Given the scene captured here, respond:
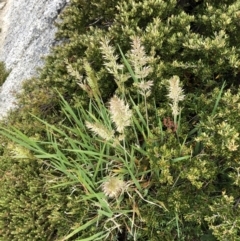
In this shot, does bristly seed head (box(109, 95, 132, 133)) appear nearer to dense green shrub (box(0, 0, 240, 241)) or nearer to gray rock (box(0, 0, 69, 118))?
dense green shrub (box(0, 0, 240, 241))

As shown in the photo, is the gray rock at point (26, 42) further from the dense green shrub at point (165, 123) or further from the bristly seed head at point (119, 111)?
the bristly seed head at point (119, 111)

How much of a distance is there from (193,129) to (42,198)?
161 cm

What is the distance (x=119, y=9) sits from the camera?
3799 millimetres

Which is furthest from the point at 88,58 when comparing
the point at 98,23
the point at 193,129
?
the point at 193,129

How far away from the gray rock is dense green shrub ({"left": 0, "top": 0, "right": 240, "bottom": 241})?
1330 mm

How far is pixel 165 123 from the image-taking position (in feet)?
10.2

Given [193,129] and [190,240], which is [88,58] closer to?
[193,129]

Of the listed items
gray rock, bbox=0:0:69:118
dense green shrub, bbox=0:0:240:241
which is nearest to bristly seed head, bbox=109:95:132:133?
dense green shrub, bbox=0:0:240:241

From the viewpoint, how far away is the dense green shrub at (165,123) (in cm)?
284

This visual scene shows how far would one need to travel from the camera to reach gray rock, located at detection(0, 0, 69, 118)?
6.48 meters

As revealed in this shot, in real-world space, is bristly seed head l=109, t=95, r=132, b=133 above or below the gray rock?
above

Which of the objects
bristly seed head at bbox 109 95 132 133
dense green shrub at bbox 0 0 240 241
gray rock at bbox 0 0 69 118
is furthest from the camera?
gray rock at bbox 0 0 69 118

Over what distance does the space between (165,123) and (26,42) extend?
5628 millimetres

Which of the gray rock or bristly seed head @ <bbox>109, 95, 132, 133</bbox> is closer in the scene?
bristly seed head @ <bbox>109, 95, 132, 133</bbox>
